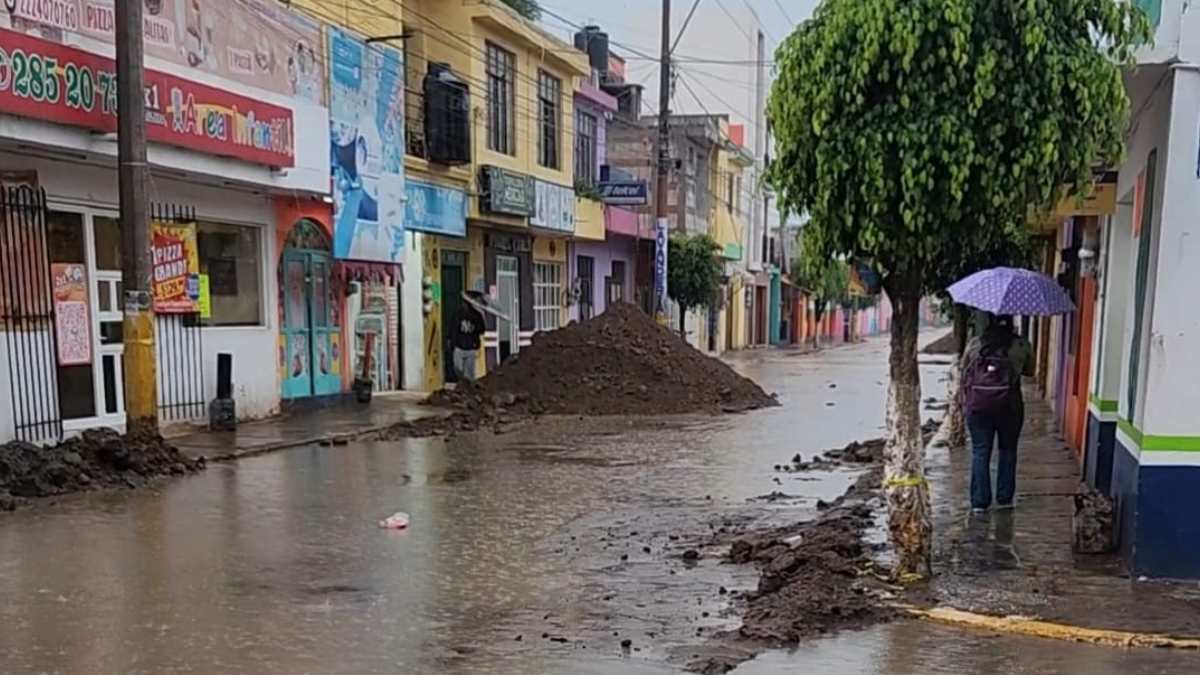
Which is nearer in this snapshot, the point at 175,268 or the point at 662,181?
the point at 175,268

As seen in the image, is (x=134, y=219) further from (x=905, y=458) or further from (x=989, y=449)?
(x=989, y=449)

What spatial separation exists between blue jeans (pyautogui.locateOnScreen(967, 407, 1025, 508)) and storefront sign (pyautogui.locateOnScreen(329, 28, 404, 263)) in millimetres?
11030

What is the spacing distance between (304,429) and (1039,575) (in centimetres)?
1089

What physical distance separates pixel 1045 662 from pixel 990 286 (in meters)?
3.54

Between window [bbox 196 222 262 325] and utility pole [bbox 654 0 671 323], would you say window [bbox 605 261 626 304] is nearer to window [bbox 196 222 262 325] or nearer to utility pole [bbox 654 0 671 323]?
utility pole [bbox 654 0 671 323]

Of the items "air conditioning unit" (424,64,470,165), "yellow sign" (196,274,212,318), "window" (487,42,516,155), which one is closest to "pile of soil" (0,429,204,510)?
"yellow sign" (196,274,212,318)

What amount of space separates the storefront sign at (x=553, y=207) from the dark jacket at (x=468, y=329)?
4.00 m

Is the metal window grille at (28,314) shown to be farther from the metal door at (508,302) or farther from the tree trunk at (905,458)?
the metal door at (508,302)

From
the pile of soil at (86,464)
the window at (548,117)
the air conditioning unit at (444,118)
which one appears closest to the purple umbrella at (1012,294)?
the pile of soil at (86,464)

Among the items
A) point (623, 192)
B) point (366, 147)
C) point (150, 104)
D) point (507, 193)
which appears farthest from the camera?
point (623, 192)

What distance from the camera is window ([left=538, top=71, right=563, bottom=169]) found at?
2539 cm

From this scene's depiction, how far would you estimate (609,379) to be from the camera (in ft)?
65.6

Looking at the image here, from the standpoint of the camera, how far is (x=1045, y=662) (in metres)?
5.48

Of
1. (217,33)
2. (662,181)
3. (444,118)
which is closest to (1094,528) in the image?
(217,33)
